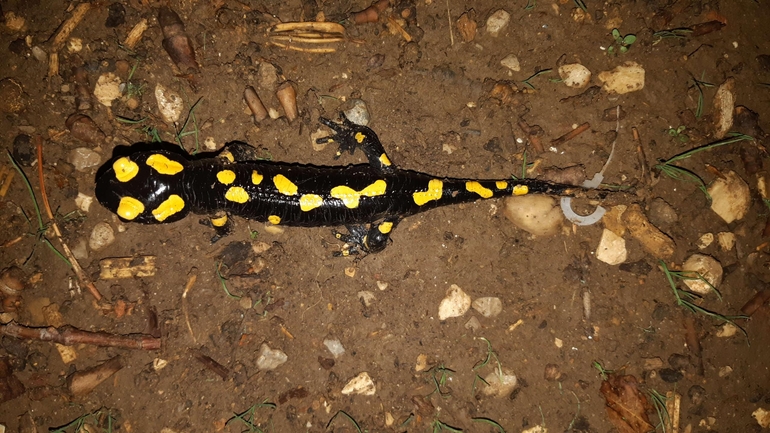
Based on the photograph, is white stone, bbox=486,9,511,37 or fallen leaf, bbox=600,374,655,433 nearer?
fallen leaf, bbox=600,374,655,433

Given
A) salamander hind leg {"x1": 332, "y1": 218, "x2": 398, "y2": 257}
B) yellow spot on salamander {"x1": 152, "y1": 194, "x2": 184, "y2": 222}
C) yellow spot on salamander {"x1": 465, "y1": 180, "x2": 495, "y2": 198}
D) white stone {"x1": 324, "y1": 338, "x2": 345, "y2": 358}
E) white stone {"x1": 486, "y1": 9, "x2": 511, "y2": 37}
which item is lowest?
white stone {"x1": 324, "y1": 338, "x2": 345, "y2": 358}

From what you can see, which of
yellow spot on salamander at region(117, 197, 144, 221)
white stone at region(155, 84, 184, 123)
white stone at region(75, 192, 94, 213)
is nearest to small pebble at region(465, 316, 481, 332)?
yellow spot on salamander at region(117, 197, 144, 221)

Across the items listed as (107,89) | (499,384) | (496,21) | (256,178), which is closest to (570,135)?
(496,21)

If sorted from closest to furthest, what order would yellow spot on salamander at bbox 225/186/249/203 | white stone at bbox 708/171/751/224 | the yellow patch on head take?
yellow spot on salamander at bbox 225/186/249/203, the yellow patch on head, white stone at bbox 708/171/751/224

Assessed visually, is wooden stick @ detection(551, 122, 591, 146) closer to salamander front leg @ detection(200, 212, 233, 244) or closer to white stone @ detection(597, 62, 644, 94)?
white stone @ detection(597, 62, 644, 94)

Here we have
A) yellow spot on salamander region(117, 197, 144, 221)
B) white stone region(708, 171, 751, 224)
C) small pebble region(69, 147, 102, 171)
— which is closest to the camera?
yellow spot on salamander region(117, 197, 144, 221)

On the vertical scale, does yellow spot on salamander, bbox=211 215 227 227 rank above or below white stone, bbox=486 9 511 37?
below

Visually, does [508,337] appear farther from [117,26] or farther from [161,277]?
[117,26]
